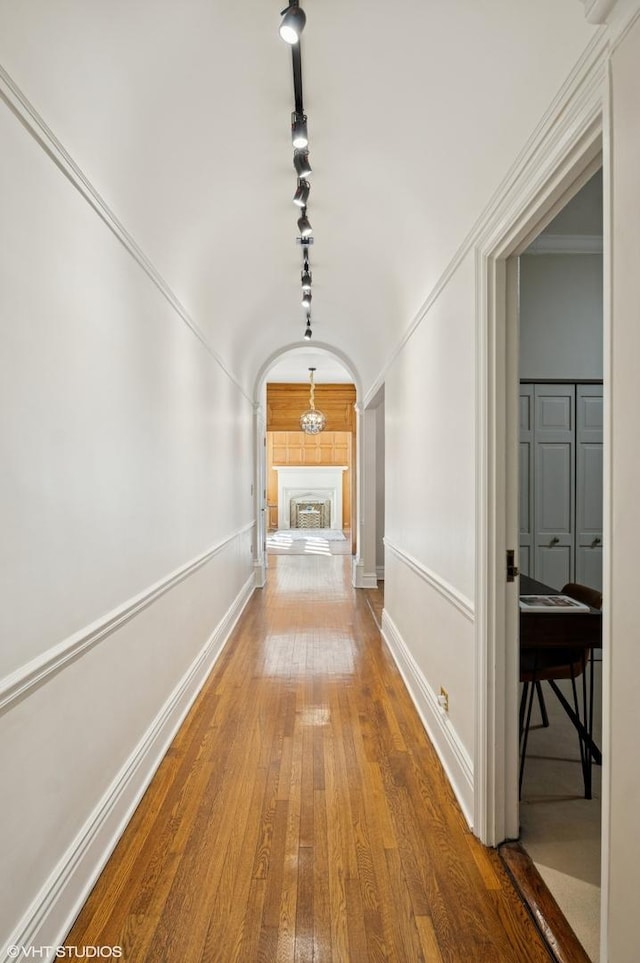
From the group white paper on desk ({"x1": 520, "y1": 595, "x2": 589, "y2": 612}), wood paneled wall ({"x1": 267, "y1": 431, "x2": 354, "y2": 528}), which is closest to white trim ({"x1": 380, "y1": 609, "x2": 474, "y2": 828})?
white paper on desk ({"x1": 520, "y1": 595, "x2": 589, "y2": 612})

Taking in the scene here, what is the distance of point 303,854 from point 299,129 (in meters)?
2.78

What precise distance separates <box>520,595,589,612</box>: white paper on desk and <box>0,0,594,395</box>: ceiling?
161 cm

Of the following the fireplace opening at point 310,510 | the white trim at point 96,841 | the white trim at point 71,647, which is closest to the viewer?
the white trim at point 71,647

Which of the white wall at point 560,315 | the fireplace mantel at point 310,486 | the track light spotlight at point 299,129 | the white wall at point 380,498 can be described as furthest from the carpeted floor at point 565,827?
the fireplace mantel at point 310,486

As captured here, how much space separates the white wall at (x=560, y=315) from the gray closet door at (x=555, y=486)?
237 millimetres

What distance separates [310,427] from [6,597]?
27.9 ft

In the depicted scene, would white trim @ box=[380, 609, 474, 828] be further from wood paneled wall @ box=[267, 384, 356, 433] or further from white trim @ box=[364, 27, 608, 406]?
wood paneled wall @ box=[267, 384, 356, 433]

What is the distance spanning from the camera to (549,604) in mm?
2381

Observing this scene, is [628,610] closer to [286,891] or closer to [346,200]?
[286,891]

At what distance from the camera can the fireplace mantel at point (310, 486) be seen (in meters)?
16.9

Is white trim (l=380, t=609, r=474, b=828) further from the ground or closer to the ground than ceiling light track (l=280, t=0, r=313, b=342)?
closer to the ground

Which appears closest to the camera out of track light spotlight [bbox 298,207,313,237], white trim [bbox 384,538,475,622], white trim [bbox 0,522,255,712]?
white trim [bbox 0,522,255,712]

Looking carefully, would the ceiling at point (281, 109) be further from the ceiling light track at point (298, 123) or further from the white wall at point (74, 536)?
the white wall at point (74, 536)

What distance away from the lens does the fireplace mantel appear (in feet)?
55.4
